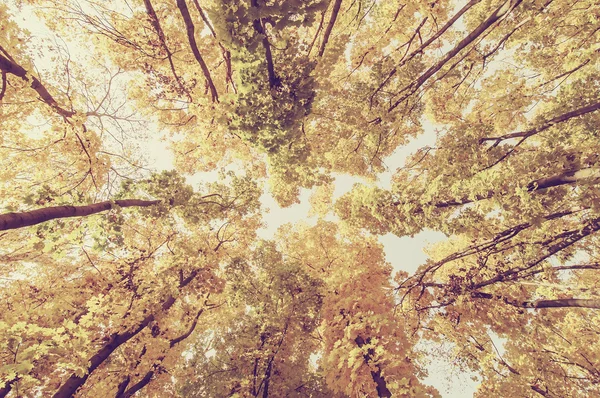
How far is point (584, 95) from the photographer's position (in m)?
4.96

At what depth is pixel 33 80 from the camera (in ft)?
17.8

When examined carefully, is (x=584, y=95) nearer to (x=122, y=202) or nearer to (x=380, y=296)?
(x=380, y=296)

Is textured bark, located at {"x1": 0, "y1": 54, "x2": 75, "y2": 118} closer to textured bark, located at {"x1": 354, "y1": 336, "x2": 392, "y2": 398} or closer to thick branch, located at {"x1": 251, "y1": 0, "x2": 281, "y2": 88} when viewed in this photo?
thick branch, located at {"x1": 251, "y1": 0, "x2": 281, "y2": 88}

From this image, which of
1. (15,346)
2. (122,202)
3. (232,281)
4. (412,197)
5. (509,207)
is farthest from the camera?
(232,281)

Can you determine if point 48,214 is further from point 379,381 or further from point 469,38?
point 379,381

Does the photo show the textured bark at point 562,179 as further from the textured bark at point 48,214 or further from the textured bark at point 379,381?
the textured bark at point 48,214

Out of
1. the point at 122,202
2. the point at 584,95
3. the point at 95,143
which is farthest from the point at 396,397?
the point at 95,143

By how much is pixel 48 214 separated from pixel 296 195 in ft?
28.2

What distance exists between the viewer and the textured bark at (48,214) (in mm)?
3785

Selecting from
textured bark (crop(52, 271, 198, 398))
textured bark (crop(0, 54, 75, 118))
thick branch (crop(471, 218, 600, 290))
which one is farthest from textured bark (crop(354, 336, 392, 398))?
textured bark (crop(0, 54, 75, 118))

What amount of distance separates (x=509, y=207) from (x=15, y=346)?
347 inches

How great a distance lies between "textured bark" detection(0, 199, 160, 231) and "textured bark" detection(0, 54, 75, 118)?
2.42m

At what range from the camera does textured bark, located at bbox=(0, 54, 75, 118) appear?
4.95m

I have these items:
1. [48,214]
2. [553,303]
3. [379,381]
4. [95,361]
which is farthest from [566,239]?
[95,361]
